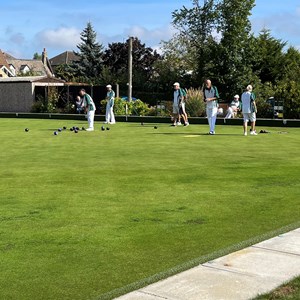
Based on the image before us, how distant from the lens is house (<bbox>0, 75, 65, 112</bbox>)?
1556 inches

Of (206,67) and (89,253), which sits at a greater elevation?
(206,67)

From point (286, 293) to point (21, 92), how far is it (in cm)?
3873

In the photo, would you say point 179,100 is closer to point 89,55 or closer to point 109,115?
point 109,115

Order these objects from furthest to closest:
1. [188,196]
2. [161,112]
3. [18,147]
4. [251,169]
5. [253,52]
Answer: [253,52], [161,112], [18,147], [251,169], [188,196]

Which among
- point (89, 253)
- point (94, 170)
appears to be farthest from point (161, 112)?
point (89, 253)

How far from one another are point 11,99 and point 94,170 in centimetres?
3358

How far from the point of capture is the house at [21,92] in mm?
39531

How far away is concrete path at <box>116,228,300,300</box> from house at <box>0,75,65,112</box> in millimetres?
34944

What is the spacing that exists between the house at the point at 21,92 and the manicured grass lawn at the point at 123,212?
28690 millimetres

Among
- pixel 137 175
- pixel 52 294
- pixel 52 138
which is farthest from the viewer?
pixel 52 138

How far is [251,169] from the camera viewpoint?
9.30 m

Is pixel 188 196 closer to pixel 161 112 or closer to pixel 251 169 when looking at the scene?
pixel 251 169

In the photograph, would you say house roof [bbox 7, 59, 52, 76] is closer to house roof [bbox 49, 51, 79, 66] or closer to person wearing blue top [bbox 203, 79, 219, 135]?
house roof [bbox 49, 51, 79, 66]

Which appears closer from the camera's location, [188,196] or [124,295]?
[124,295]
